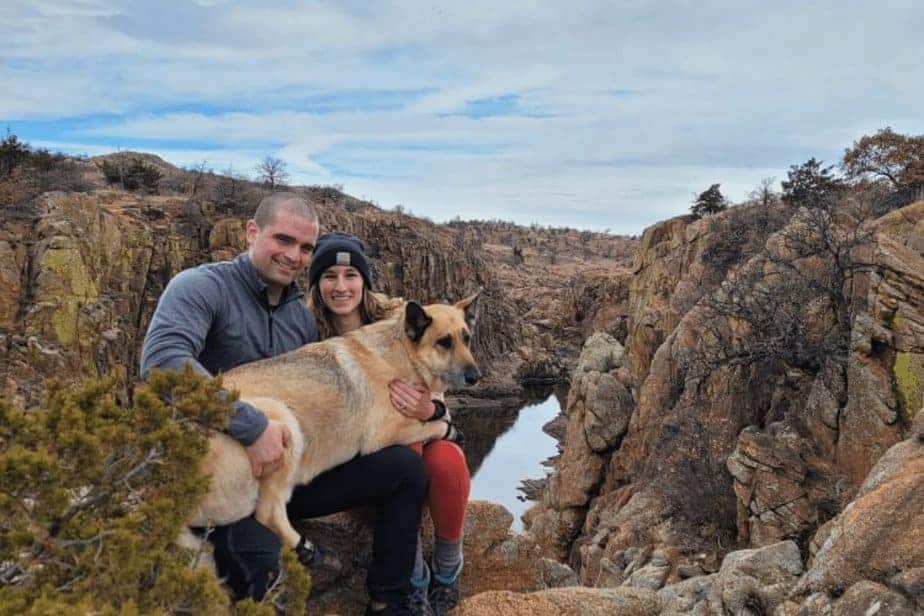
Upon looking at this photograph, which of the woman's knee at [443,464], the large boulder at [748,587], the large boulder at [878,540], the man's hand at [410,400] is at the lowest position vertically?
the large boulder at [748,587]

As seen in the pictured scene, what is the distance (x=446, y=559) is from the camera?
16.0ft

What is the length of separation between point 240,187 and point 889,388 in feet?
137

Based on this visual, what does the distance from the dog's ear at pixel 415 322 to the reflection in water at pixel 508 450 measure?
22995 mm

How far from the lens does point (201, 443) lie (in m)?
2.70

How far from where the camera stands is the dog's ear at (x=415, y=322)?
4.82 metres

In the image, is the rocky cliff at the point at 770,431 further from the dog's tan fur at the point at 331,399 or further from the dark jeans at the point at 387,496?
the dog's tan fur at the point at 331,399

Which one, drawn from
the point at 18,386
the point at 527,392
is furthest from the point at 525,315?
the point at 18,386

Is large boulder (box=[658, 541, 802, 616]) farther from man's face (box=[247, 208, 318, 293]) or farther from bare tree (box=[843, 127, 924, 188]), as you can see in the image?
bare tree (box=[843, 127, 924, 188])

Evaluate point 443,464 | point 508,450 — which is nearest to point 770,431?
point 443,464

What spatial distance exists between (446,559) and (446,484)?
67 cm

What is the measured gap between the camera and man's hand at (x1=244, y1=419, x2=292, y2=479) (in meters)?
3.78

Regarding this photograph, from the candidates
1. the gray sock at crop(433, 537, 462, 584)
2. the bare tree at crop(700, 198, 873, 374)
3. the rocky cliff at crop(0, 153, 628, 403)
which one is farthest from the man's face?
the bare tree at crop(700, 198, 873, 374)

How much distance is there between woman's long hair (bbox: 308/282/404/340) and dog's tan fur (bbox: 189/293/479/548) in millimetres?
518

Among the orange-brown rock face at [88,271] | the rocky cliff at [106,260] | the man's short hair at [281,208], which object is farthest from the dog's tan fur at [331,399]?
the orange-brown rock face at [88,271]
